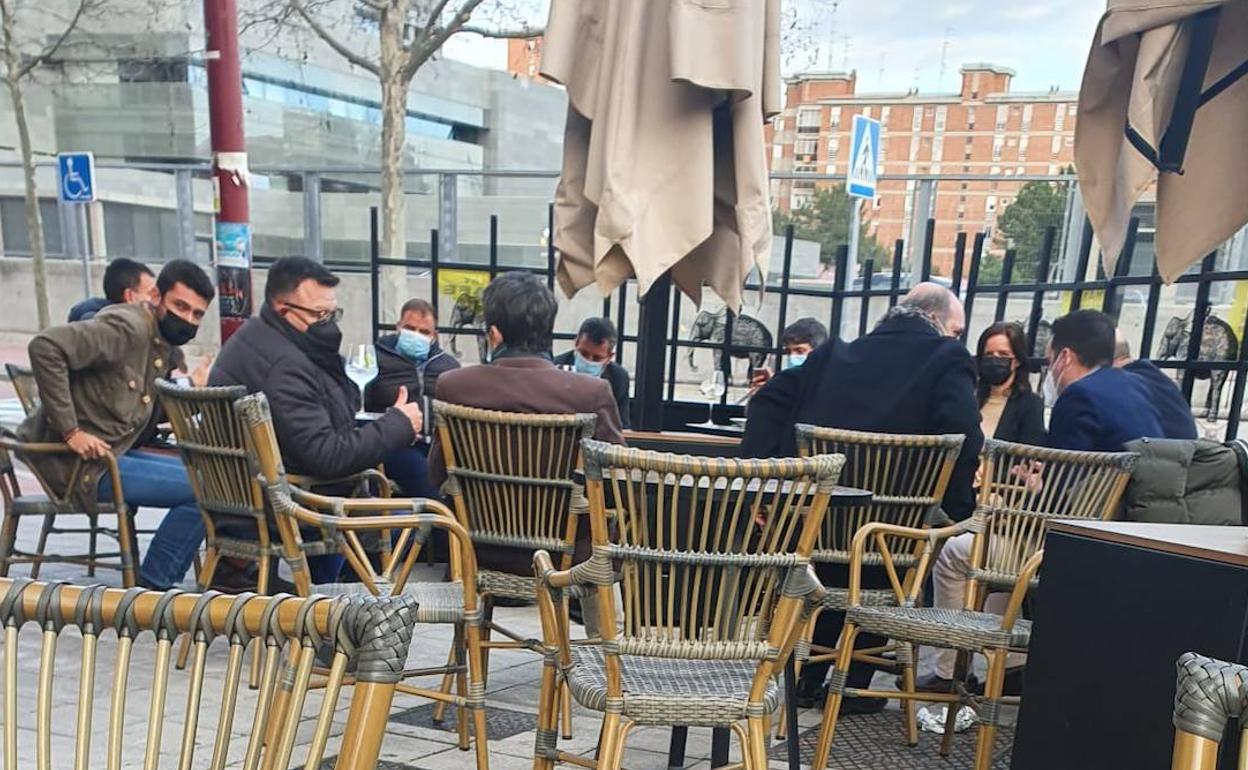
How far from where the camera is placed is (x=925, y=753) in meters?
3.05

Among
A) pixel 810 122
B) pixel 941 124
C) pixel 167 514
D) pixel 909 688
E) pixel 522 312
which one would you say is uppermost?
pixel 941 124

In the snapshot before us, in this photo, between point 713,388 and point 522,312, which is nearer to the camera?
point 522,312

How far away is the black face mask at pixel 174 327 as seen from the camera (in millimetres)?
3943

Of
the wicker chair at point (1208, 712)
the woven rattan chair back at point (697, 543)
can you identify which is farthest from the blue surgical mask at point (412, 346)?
the wicker chair at point (1208, 712)

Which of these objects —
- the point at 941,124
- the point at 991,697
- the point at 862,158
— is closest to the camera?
the point at 991,697

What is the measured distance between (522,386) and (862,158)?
5395mm

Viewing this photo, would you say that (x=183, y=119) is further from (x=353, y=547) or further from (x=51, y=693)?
(x=51, y=693)

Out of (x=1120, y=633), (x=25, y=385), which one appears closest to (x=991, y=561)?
(x=1120, y=633)

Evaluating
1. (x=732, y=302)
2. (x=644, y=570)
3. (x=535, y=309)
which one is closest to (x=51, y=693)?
(x=644, y=570)

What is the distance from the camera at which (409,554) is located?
278 centimetres

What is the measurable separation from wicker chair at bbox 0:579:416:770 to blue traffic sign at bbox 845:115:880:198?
22.3ft

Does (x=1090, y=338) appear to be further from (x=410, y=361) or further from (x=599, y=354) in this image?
(x=410, y=361)

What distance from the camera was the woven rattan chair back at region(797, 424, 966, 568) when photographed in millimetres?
2939

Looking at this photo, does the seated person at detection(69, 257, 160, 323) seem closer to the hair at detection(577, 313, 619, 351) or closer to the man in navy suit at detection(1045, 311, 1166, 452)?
the hair at detection(577, 313, 619, 351)
